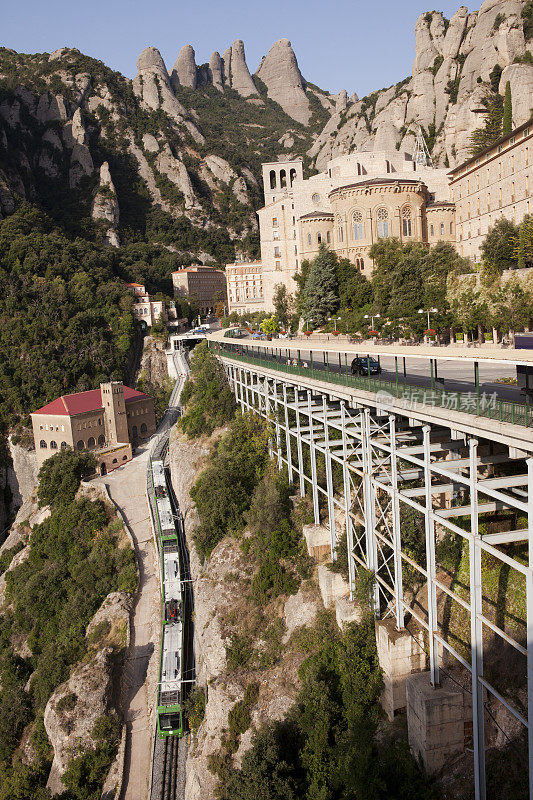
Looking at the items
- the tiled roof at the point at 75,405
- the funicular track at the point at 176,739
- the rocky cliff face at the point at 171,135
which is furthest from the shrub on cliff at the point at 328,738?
the rocky cliff face at the point at 171,135

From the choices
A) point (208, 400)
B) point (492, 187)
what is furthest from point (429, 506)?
point (492, 187)

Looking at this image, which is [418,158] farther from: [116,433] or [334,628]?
[334,628]

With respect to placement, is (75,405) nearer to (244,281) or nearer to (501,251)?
(501,251)

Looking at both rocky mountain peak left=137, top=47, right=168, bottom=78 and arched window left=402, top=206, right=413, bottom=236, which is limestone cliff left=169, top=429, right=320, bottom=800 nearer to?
arched window left=402, top=206, right=413, bottom=236

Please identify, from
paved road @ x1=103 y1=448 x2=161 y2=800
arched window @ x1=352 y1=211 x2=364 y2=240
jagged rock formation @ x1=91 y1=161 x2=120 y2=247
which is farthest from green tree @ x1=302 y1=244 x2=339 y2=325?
jagged rock formation @ x1=91 y1=161 x2=120 y2=247

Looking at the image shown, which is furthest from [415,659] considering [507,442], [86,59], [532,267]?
[86,59]

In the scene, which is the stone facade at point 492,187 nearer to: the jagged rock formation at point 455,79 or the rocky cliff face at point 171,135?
the jagged rock formation at point 455,79
